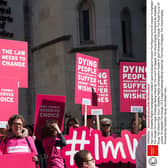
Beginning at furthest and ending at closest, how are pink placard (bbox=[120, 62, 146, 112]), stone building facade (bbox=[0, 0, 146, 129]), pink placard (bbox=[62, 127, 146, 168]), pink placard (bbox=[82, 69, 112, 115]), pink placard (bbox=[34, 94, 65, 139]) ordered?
1. pink placard (bbox=[120, 62, 146, 112])
2. pink placard (bbox=[82, 69, 112, 115])
3. stone building facade (bbox=[0, 0, 146, 129])
4. pink placard (bbox=[62, 127, 146, 168])
5. pink placard (bbox=[34, 94, 65, 139])

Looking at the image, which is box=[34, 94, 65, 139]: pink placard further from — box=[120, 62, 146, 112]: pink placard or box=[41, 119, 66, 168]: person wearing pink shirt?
box=[120, 62, 146, 112]: pink placard

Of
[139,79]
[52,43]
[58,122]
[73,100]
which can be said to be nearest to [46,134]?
[58,122]

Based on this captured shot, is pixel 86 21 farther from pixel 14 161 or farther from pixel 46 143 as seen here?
pixel 14 161

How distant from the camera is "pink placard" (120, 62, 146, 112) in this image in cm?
655

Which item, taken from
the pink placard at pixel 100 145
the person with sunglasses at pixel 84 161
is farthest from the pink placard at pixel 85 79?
the person with sunglasses at pixel 84 161

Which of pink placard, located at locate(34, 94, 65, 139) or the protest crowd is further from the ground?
pink placard, located at locate(34, 94, 65, 139)

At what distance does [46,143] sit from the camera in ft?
17.8

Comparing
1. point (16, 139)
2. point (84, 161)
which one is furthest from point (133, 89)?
point (84, 161)

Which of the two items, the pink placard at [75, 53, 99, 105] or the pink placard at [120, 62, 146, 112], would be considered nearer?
the pink placard at [75, 53, 99, 105]

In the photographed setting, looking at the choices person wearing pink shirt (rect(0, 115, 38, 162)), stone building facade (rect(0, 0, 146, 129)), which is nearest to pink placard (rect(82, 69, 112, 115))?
stone building facade (rect(0, 0, 146, 129))

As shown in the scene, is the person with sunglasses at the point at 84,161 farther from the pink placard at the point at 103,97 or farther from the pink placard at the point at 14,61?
the pink placard at the point at 103,97

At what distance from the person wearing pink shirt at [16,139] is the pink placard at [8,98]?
Result: 26cm

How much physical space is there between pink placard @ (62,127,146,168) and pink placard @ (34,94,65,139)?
Result: 0.27 metres

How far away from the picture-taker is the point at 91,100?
20.4 ft
